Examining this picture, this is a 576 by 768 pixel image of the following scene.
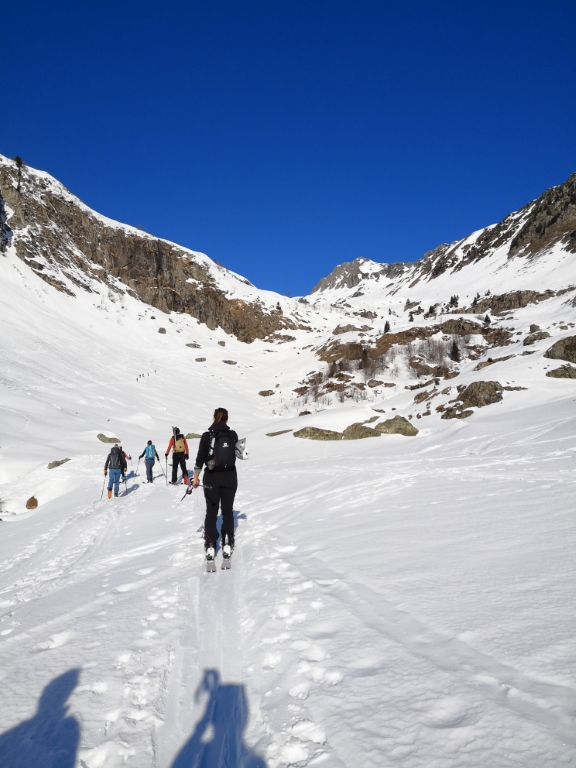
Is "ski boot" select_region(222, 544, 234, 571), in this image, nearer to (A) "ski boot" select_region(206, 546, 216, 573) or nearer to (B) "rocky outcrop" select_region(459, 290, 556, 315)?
(A) "ski boot" select_region(206, 546, 216, 573)

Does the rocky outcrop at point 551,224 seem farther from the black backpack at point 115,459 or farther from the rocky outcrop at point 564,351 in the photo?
the black backpack at point 115,459

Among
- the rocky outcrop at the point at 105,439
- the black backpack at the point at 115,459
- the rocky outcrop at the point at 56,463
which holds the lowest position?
the black backpack at the point at 115,459

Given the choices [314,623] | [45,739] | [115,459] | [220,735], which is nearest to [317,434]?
[115,459]

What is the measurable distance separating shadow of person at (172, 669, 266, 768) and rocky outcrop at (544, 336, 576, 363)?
26962mm

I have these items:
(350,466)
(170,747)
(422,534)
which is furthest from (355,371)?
(170,747)

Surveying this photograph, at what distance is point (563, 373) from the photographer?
2130 centimetres

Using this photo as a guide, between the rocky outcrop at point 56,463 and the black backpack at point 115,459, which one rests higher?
the rocky outcrop at point 56,463

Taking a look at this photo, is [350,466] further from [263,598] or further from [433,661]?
[433,661]

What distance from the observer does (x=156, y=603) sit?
146 inches

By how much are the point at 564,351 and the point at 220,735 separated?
28.0 m

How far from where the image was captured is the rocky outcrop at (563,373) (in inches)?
828

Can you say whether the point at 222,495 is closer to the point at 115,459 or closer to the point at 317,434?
the point at 115,459

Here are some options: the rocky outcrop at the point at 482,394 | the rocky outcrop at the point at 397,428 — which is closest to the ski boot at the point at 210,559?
the rocky outcrop at the point at 397,428

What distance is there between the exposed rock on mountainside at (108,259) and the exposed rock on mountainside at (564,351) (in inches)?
1963
